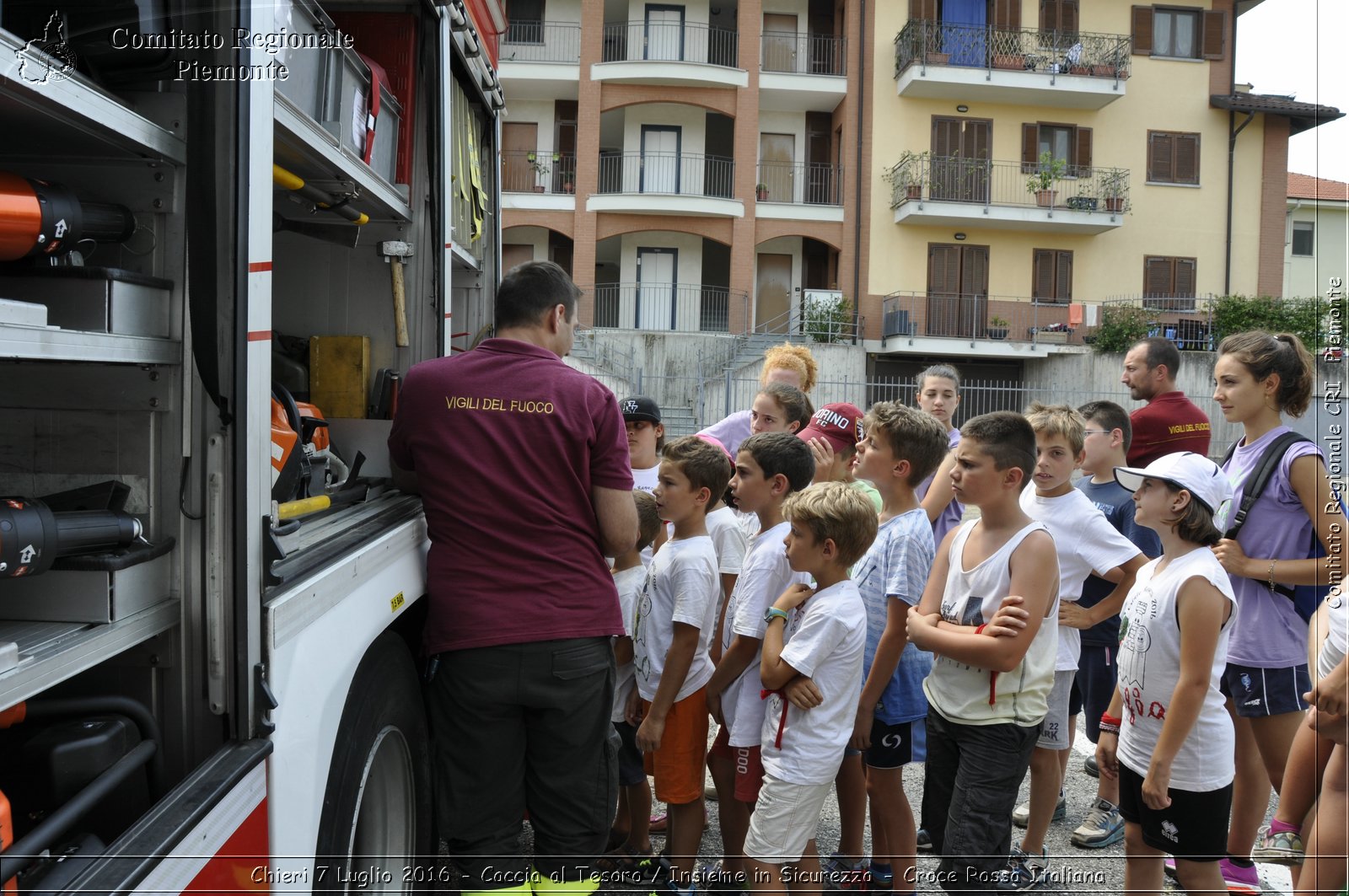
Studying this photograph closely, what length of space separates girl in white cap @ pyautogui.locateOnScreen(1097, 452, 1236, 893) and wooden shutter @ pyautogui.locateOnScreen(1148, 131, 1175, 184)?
3017 cm

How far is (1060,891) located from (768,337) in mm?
24239

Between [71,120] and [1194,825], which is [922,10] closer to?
[1194,825]

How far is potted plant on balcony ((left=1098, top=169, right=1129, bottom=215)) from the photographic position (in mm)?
28312

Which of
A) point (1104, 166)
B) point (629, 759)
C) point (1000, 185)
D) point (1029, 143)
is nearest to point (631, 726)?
point (629, 759)

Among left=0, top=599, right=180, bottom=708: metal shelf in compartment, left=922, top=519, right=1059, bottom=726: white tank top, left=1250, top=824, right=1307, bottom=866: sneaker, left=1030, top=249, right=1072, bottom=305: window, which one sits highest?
left=1030, top=249, right=1072, bottom=305: window

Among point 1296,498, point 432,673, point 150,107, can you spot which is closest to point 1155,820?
point 1296,498

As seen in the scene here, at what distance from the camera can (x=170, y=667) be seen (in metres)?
1.76

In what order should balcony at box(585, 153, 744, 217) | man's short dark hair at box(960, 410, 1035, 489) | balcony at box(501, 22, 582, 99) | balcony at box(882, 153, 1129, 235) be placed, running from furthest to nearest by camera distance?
1. balcony at box(501, 22, 582, 99)
2. balcony at box(585, 153, 744, 217)
3. balcony at box(882, 153, 1129, 235)
4. man's short dark hair at box(960, 410, 1035, 489)

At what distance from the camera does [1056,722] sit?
3680 millimetres

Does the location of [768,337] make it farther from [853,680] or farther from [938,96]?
[853,680]

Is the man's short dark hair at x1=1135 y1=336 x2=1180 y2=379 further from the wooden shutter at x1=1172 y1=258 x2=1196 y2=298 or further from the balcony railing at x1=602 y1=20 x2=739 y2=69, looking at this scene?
the wooden shutter at x1=1172 y1=258 x2=1196 y2=298

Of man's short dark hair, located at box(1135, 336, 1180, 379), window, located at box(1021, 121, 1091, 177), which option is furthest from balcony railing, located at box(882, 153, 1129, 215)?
man's short dark hair, located at box(1135, 336, 1180, 379)

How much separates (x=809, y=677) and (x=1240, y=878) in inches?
80.2

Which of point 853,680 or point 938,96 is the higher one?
point 938,96
